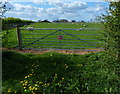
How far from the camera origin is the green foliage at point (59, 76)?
4.03 m

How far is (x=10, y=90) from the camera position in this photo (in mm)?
4016

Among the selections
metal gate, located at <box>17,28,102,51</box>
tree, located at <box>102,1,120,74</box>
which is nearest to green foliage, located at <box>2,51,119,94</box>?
tree, located at <box>102,1,120,74</box>

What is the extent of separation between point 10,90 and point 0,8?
3.69 m

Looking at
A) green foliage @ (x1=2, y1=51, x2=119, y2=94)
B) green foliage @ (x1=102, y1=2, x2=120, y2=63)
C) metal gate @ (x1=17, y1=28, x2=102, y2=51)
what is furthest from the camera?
metal gate @ (x1=17, y1=28, x2=102, y2=51)

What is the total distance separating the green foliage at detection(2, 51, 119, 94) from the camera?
13.2 ft

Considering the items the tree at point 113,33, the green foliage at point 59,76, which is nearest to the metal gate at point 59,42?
the green foliage at point 59,76

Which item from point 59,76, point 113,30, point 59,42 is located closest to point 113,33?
point 113,30

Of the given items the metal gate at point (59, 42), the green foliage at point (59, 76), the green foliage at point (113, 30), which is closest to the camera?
the green foliage at point (59, 76)

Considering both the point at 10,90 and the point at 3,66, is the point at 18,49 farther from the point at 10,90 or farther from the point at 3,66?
the point at 10,90

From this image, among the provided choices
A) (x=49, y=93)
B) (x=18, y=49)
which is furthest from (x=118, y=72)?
(x=18, y=49)

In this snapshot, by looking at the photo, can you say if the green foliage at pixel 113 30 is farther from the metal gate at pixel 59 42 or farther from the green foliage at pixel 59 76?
the metal gate at pixel 59 42

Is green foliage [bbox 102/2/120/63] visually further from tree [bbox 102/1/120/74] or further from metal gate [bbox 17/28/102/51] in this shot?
metal gate [bbox 17/28/102/51]

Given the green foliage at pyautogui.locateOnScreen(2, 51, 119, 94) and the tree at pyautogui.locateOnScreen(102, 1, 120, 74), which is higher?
the tree at pyautogui.locateOnScreen(102, 1, 120, 74)

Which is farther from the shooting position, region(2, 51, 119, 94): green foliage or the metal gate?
the metal gate
